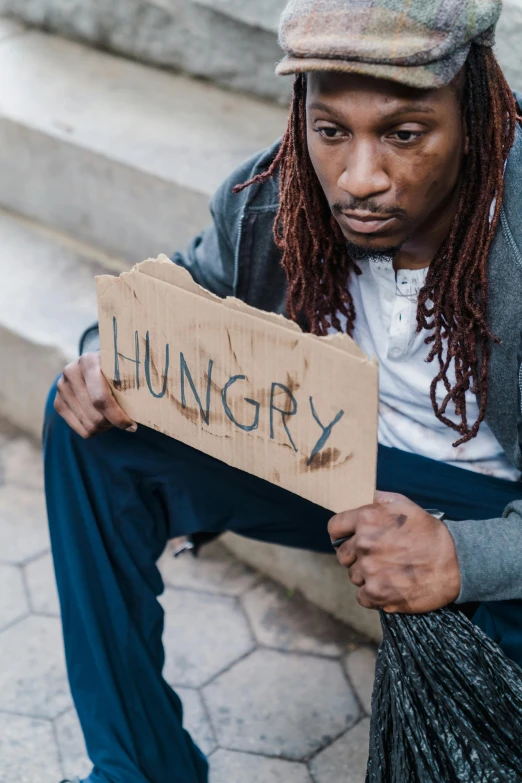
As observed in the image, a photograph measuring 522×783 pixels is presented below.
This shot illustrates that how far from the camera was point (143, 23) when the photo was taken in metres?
3.70

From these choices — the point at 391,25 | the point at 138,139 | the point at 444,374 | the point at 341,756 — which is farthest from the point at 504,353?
the point at 138,139

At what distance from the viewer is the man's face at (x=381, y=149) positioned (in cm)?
157

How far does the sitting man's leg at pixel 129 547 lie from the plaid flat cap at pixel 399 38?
0.80 metres

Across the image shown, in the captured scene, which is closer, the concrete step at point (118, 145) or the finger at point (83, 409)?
the finger at point (83, 409)

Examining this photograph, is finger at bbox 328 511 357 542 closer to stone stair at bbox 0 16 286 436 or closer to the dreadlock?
the dreadlock

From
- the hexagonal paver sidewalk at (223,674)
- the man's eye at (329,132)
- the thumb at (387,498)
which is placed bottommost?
the hexagonal paver sidewalk at (223,674)

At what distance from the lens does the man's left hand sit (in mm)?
1633

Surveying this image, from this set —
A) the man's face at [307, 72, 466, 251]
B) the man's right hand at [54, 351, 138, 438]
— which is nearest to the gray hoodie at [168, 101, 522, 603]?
the man's face at [307, 72, 466, 251]

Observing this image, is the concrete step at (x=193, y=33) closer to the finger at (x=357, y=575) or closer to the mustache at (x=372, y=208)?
the mustache at (x=372, y=208)

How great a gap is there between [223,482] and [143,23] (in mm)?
2176

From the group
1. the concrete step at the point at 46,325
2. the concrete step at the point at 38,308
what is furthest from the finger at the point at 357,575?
the concrete step at the point at 38,308

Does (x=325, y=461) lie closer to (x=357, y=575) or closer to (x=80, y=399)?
(x=357, y=575)

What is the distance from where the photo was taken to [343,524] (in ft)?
5.50

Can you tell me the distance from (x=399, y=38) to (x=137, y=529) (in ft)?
3.40
